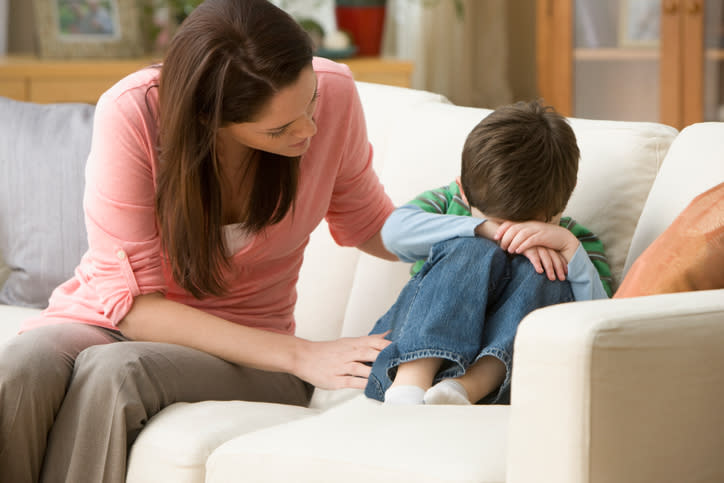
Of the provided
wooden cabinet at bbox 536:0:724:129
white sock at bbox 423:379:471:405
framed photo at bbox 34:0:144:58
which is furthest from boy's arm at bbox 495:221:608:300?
framed photo at bbox 34:0:144:58

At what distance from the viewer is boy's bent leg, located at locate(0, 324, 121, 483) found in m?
1.28

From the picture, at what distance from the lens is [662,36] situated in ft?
11.4

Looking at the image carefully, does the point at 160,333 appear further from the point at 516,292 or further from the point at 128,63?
the point at 128,63

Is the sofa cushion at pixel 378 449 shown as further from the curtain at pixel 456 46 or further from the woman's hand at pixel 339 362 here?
the curtain at pixel 456 46

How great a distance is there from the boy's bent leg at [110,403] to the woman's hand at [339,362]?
18 centimetres

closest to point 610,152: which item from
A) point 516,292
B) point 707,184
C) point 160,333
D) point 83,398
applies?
point 707,184

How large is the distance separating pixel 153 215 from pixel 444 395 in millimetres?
516

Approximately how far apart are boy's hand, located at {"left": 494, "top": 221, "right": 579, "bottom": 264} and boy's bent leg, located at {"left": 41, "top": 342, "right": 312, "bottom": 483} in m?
0.51

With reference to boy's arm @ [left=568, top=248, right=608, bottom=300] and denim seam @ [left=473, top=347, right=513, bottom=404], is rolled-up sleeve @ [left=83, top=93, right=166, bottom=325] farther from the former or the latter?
boy's arm @ [left=568, top=248, right=608, bottom=300]

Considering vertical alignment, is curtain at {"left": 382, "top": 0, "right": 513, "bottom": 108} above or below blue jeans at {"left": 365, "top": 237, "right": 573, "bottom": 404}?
above

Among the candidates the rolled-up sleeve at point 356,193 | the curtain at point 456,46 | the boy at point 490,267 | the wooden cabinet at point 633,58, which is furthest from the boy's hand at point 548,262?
the curtain at point 456,46

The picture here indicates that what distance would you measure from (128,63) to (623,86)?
183 cm

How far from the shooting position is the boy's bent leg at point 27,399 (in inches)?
50.5

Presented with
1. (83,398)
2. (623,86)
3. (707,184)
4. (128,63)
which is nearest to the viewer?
(83,398)
